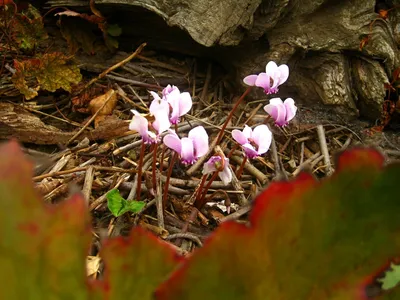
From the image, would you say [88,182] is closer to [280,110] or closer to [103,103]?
[103,103]

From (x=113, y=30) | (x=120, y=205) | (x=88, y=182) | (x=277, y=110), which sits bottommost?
(x=88, y=182)

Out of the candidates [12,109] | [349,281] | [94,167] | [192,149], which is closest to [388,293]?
[349,281]

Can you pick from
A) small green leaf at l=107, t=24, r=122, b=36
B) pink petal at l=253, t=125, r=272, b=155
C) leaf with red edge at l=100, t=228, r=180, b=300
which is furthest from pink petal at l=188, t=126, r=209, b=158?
leaf with red edge at l=100, t=228, r=180, b=300

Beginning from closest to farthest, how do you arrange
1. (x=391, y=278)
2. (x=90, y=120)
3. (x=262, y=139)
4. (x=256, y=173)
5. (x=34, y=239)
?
(x=34, y=239)
(x=391, y=278)
(x=262, y=139)
(x=256, y=173)
(x=90, y=120)

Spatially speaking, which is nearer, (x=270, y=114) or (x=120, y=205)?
(x=120, y=205)

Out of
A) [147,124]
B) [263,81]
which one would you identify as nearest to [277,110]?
[263,81]

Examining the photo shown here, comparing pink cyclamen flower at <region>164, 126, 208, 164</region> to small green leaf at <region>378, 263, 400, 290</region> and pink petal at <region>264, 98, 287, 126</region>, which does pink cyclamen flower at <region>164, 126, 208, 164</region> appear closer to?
pink petal at <region>264, 98, 287, 126</region>
